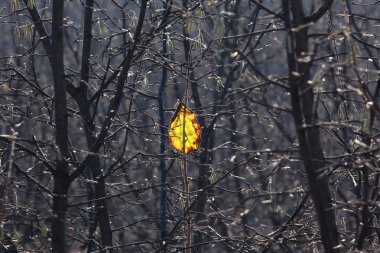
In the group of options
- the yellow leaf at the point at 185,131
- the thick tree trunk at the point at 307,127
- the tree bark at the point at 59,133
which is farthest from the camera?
the yellow leaf at the point at 185,131

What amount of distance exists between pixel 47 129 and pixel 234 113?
10331 millimetres

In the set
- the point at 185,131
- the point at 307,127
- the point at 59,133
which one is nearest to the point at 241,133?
the point at 185,131

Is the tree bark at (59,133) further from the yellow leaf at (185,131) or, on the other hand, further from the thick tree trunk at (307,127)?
the thick tree trunk at (307,127)

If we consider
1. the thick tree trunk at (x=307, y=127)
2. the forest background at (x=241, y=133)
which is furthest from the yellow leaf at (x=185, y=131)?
the thick tree trunk at (x=307, y=127)

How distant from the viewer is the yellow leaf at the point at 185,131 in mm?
5906

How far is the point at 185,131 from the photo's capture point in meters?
5.96

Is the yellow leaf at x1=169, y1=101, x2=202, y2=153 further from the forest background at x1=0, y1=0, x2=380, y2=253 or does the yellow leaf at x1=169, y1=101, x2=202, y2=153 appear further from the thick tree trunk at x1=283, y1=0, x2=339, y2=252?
the thick tree trunk at x1=283, y1=0, x2=339, y2=252

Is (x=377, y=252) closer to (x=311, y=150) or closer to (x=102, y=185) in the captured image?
(x=311, y=150)

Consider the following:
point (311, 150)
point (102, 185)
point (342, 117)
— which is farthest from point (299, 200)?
point (102, 185)

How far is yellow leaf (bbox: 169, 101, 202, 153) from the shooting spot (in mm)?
5906

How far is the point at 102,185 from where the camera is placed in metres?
6.70

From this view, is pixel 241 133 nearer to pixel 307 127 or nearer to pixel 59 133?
pixel 59 133

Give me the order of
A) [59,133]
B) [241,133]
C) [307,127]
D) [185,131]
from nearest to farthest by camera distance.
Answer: [307,127] → [59,133] → [185,131] → [241,133]

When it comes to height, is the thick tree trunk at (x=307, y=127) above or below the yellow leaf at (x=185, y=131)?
below
